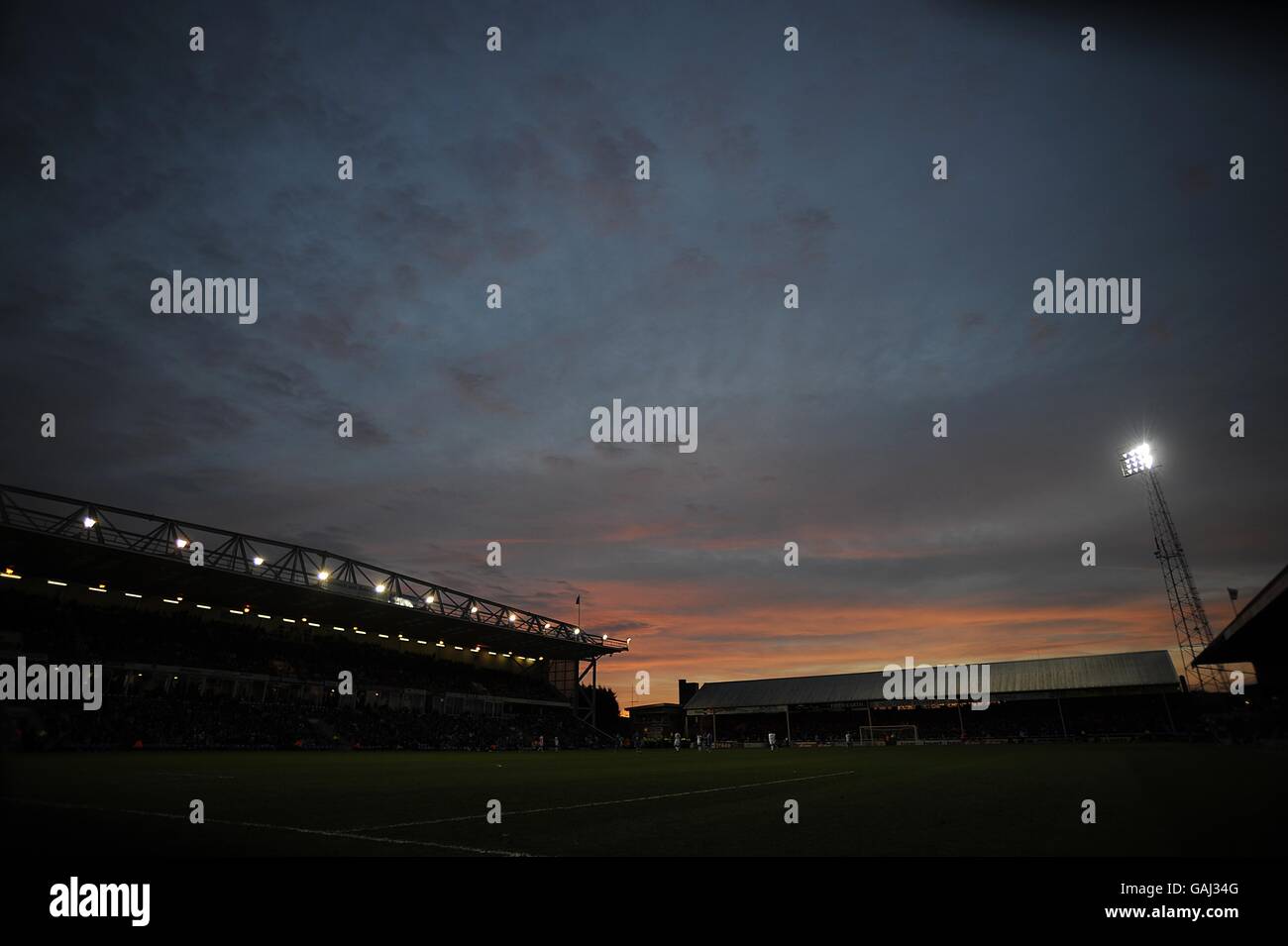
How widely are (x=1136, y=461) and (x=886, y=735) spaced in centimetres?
3346

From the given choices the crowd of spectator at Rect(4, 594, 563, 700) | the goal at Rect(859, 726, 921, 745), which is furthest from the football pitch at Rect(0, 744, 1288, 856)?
the goal at Rect(859, 726, 921, 745)

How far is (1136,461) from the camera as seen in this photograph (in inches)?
1988

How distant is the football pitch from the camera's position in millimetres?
6479

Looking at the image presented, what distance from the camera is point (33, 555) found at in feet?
124

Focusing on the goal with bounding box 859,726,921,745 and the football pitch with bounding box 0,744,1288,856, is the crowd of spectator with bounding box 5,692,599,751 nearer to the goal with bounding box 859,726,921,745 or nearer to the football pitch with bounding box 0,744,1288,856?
the football pitch with bounding box 0,744,1288,856

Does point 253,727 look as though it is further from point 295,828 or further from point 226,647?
point 295,828

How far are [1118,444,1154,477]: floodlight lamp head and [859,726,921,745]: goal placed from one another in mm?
27902

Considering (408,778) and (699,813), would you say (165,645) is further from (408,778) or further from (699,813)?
(699,813)

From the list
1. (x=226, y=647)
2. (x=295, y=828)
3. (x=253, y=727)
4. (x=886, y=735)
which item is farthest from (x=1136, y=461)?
(x=226, y=647)

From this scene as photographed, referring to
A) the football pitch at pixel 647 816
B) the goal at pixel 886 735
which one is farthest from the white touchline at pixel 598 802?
the goal at pixel 886 735

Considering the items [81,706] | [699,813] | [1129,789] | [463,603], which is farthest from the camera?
[463,603]
